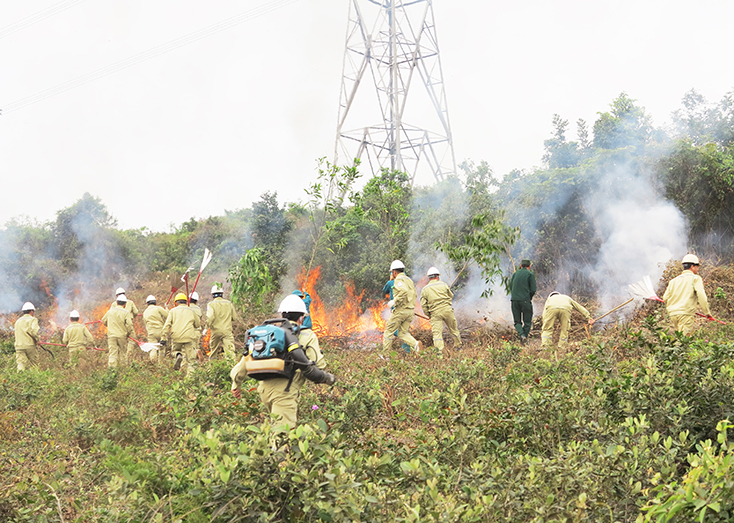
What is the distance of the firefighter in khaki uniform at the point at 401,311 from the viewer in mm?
10977

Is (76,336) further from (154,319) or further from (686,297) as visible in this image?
(686,297)

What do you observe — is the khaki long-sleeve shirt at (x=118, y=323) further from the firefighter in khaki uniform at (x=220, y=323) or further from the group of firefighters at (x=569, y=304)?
the group of firefighters at (x=569, y=304)

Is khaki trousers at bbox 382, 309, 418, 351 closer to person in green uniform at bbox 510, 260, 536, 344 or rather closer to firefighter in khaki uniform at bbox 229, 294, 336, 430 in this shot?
person in green uniform at bbox 510, 260, 536, 344

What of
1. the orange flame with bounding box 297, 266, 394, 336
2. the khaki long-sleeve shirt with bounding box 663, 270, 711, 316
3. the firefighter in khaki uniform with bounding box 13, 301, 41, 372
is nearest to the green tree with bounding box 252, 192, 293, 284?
the orange flame with bounding box 297, 266, 394, 336

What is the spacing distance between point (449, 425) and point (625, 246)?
34.8ft

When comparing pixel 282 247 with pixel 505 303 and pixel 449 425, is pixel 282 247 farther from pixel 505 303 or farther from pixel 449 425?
pixel 449 425

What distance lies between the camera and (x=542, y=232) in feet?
48.9

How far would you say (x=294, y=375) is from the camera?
5.25m

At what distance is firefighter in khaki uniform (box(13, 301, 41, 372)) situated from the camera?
511 inches

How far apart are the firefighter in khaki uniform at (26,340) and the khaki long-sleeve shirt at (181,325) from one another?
4.19 metres

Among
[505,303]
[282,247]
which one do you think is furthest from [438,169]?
[505,303]

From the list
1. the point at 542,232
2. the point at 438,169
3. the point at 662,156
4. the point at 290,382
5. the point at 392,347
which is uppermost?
the point at 438,169

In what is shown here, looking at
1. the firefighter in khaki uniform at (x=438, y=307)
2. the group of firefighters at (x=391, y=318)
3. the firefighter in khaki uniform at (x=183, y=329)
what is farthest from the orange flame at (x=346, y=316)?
the firefighter in khaki uniform at (x=183, y=329)

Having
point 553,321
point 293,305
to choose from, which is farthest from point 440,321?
point 293,305
